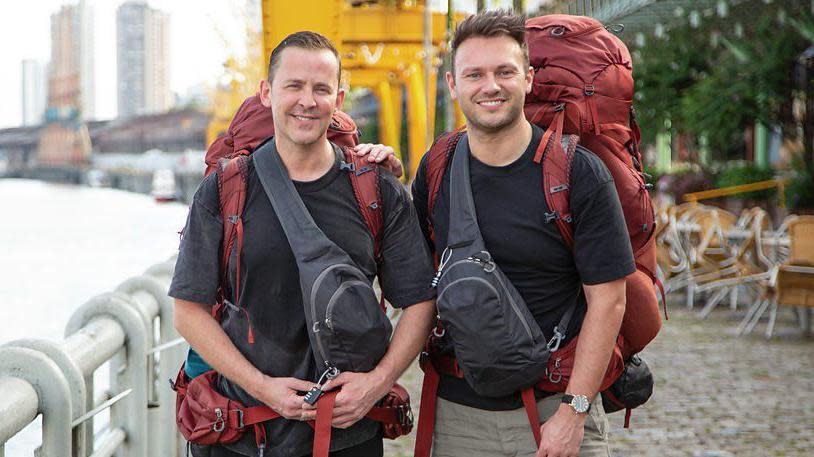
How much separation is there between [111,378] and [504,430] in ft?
6.39

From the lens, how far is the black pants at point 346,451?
2.91 metres

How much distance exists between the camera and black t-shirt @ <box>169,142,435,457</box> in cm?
281

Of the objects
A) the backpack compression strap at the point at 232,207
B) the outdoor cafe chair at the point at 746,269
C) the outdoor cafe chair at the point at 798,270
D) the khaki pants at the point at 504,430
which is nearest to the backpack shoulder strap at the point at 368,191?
the backpack compression strap at the point at 232,207

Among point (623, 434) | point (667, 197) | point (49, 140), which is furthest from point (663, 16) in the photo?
point (49, 140)

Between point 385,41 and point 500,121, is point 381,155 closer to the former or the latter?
point 500,121

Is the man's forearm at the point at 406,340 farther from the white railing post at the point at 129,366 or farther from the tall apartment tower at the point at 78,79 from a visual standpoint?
the tall apartment tower at the point at 78,79

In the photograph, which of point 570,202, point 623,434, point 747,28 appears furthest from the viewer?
point 747,28

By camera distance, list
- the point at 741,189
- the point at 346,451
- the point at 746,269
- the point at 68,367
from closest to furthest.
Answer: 1. the point at 346,451
2. the point at 68,367
3. the point at 746,269
4. the point at 741,189

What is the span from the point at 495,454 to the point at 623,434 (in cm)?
377

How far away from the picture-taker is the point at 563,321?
2820 mm

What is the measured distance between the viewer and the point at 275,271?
2.81 metres

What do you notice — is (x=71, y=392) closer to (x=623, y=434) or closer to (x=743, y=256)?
(x=623, y=434)

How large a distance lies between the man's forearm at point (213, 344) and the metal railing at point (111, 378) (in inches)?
14.0

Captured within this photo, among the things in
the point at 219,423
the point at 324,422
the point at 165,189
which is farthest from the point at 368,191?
the point at 165,189
